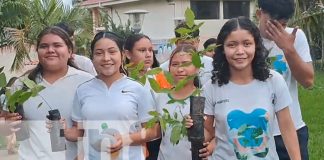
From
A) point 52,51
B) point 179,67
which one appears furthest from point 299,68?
point 52,51

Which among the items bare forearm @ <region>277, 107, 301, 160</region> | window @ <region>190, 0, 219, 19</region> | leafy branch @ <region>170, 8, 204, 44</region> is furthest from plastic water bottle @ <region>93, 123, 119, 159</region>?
window @ <region>190, 0, 219, 19</region>

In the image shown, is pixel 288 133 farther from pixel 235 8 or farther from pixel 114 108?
pixel 235 8

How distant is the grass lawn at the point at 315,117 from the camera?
7.80 metres

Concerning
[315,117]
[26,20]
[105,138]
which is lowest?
[315,117]

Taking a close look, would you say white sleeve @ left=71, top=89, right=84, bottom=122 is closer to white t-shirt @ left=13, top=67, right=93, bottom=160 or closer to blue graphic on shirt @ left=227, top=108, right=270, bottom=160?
white t-shirt @ left=13, top=67, right=93, bottom=160

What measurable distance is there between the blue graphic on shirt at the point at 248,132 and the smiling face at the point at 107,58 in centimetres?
69

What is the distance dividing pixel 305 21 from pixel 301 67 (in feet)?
67.4

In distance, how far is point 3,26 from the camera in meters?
14.3

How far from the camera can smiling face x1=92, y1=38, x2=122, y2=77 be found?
3.33 metres

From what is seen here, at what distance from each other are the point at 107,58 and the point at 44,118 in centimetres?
47

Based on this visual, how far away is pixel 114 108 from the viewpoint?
326cm

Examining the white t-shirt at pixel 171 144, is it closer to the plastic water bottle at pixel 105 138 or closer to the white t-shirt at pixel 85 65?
the plastic water bottle at pixel 105 138

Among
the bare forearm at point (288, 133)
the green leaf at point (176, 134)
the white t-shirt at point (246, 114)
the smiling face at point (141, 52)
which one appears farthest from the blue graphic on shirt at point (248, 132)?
the smiling face at point (141, 52)

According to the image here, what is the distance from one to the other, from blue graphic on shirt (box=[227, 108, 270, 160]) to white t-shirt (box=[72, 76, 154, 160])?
512 mm
